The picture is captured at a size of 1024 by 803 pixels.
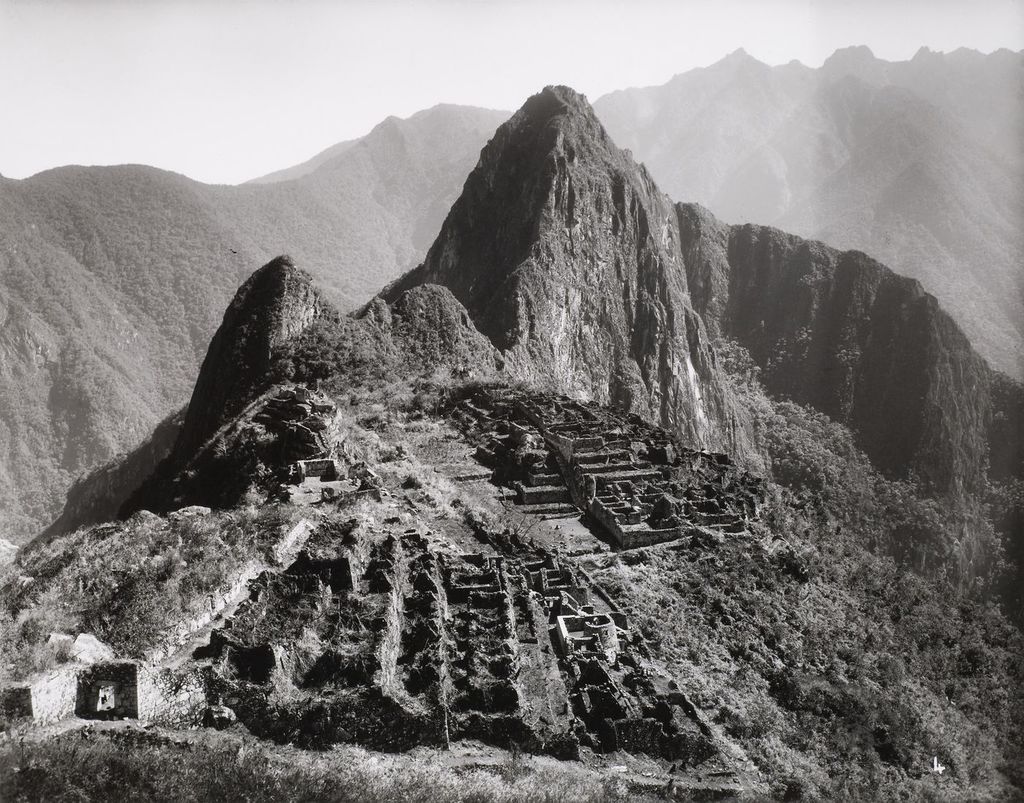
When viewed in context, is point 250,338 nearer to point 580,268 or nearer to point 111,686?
point 111,686

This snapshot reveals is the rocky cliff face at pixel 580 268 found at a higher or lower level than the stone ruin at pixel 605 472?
higher

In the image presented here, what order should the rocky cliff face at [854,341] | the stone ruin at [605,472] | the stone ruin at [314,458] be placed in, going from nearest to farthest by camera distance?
the stone ruin at [314,458] < the stone ruin at [605,472] < the rocky cliff face at [854,341]

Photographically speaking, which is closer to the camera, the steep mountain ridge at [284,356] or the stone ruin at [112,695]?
the stone ruin at [112,695]

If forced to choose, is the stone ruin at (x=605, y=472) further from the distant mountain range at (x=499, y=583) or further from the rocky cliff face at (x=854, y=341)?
the rocky cliff face at (x=854, y=341)

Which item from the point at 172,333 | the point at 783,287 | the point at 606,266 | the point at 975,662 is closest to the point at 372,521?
the point at 975,662

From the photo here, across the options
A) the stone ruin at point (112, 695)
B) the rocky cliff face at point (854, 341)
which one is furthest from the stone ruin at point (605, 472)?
the rocky cliff face at point (854, 341)

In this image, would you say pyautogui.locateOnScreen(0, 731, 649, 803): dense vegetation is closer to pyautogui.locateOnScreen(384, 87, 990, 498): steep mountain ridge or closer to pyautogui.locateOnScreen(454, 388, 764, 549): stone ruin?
pyautogui.locateOnScreen(454, 388, 764, 549): stone ruin

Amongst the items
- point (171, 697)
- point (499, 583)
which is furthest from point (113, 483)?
point (171, 697)

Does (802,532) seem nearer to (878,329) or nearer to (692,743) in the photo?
(692,743)
